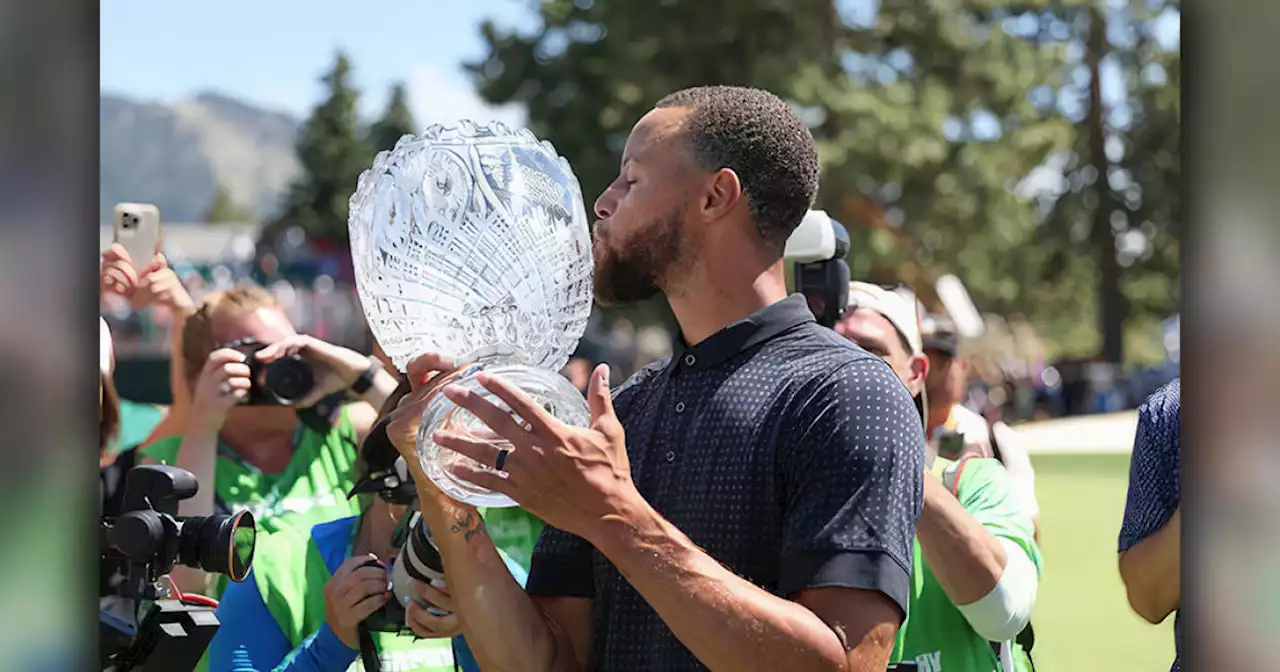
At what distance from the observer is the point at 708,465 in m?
2.03

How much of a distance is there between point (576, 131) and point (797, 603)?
81.2ft

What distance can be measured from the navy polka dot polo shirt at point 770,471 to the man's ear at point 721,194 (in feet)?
0.58

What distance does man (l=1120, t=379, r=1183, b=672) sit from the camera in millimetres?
2525

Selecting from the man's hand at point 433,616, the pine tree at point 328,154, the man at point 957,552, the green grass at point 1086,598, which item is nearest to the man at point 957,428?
the man at point 957,552

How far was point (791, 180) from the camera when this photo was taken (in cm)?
216

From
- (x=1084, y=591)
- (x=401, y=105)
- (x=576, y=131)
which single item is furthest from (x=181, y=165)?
(x=1084, y=591)

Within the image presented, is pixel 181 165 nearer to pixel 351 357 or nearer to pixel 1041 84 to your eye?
pixel 1041 84

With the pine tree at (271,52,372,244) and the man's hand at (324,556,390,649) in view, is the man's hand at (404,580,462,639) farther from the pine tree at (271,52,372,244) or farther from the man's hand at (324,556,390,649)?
the pine tree at (271,52,372,244)

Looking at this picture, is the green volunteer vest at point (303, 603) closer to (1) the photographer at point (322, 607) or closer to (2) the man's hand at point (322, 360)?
(1) the photographer at point (322, 607)

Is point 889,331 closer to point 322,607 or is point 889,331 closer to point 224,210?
point 322,607

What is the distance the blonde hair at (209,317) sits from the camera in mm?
4238

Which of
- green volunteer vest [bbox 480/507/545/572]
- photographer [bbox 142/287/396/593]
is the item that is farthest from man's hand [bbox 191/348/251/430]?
green volunteer vest [bbox 480/507/545/572]

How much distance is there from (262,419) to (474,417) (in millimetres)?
2423

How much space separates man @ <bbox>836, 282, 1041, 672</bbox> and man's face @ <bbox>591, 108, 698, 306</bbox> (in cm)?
83
